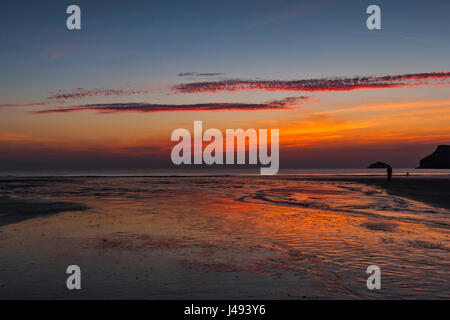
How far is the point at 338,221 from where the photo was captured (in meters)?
17.6

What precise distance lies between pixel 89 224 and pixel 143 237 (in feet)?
14.0

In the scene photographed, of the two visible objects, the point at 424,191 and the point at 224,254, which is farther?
the point at 424,191

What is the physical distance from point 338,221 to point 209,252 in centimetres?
843

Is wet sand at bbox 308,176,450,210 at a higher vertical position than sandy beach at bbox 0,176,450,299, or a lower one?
lower

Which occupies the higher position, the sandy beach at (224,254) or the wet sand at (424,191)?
the sandy beach at (224,254)

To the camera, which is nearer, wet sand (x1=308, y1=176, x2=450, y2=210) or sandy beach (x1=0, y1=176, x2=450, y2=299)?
sandy beach (x1=0, y1=176, x2=450, y2=299)

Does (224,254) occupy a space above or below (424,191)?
above

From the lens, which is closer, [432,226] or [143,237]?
[143,237]

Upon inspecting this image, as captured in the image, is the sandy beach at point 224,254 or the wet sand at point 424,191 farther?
Result: the wet sand at point 424,191
